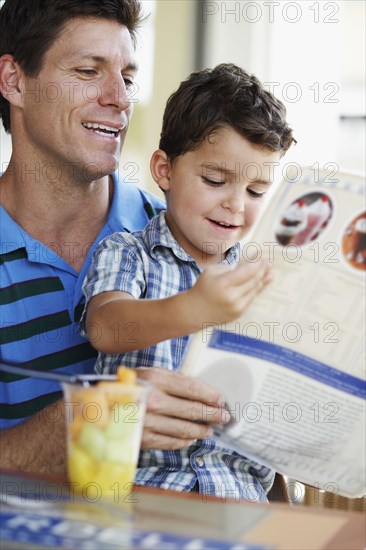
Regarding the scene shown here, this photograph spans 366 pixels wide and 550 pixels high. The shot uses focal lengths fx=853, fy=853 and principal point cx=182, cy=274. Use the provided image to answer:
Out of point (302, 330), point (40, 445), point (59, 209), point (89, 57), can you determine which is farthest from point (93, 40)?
point (302, 330)

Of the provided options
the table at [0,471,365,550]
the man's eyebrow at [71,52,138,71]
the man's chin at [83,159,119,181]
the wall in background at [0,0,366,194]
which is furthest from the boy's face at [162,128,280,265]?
the wall in background at [0,0,366,194]

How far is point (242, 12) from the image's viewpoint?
12.3 ft

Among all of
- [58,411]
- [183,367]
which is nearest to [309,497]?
[58,411]

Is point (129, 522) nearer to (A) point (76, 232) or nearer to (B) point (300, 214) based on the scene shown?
(B) point (300, 214)

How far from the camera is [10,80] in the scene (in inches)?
77.3

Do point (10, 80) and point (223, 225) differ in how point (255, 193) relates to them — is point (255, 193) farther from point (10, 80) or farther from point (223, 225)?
point (10, 80)

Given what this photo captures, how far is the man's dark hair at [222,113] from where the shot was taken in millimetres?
1453

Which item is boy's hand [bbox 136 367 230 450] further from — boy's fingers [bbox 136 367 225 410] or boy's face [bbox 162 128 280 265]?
boy's face [bbox 162 128 280 265]

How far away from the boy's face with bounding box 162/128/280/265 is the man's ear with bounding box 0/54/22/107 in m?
0.63

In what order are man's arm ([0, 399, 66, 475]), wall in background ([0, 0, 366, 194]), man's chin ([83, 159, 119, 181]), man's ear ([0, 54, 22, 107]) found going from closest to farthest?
man's arm ([0, 399, 66, 475])
man's chin ([83, 159, 119, 181])
man's ear ([0, 54, 22, 107])
wall in background ([0, 0, 366, 194])

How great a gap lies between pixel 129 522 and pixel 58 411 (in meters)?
0.47

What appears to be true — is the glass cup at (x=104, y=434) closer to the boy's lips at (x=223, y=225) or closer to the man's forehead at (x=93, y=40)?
the boy's lips at (x=223, y=225)

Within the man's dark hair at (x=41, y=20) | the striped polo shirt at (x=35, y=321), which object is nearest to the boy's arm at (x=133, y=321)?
the striped polo shirt at (x=35, y=321)

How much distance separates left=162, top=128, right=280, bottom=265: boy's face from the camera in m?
1.43
